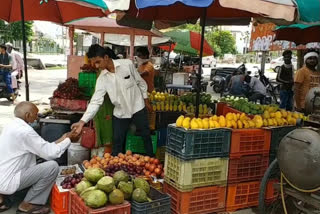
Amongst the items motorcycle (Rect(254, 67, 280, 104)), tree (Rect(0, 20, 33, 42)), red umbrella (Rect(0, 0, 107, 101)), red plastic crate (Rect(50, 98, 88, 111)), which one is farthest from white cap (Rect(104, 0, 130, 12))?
tree (Rect(0, 20, 33, 42))

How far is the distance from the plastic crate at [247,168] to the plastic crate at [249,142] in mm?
67

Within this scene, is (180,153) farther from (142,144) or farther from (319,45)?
(319,45)

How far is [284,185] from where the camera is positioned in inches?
146

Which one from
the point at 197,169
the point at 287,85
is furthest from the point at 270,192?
the point at 287,85

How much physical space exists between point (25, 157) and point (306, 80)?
578cm

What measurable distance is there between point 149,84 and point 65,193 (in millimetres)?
3480

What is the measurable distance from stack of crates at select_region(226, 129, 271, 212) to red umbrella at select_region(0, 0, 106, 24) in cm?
321

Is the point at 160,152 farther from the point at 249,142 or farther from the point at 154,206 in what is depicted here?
the point at 154,206

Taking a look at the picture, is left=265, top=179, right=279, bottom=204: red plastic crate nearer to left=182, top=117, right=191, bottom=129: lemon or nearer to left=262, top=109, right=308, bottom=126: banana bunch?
left=262, top=109, right=308, bottom=126: banana bunch

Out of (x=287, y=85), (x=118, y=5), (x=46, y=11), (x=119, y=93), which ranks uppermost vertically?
(x=46, y=11)

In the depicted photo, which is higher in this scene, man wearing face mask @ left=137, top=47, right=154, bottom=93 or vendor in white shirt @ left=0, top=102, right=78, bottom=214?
man wearing face mask @ left=137, top=47, right=154, bottom=93

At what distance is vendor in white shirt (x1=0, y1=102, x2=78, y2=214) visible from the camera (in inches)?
152

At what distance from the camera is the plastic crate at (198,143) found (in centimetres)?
398

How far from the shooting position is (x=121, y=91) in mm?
5133
